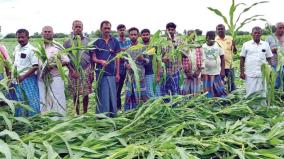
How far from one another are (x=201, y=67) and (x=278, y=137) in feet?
9.03

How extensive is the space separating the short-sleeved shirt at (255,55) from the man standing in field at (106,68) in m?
1.64

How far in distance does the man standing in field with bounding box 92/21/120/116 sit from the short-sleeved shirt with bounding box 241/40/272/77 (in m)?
1.64

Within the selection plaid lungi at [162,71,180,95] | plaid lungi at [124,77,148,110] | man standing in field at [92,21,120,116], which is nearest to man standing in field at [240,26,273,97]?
plaid lungi at [162,71,180,95]

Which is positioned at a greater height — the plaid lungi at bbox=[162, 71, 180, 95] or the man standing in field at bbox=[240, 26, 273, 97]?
the man standing in field at bbox=[240, 26, 273, 97]

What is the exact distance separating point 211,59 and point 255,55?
53cm

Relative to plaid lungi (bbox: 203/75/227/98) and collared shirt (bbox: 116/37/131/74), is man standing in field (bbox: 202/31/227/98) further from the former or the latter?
collared shirt (bbox: 116/37/131/74)

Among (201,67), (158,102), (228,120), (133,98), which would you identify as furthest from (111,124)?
(201,67)

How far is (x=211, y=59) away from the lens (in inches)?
213

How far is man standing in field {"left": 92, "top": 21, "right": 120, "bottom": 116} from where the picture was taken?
4578mm

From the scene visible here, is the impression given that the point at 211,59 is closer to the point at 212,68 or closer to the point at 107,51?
the point at 212,68

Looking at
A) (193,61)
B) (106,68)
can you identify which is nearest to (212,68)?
(193,61)

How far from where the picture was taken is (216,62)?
5402 millimetres

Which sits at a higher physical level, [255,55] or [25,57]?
[25,57]

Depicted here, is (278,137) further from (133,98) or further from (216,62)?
(216,62)
